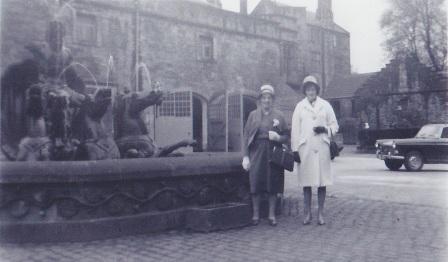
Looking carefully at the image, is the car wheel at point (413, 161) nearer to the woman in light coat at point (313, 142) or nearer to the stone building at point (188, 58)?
the stone building at point (188, 58)

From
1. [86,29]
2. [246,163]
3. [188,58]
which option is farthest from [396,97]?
[246,163]

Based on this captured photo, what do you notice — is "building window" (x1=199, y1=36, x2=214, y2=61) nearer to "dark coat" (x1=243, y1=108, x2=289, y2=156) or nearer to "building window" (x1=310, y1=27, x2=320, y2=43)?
"building window" (x1=310, y1=27, x2=320, y2=43)

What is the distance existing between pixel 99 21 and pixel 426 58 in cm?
2817

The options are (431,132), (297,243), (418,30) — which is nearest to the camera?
(297,243)

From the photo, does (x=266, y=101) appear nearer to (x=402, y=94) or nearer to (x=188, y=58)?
(x=188, y=58)

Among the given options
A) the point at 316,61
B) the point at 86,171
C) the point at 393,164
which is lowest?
the point at 393,164

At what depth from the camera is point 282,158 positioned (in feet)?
18.9

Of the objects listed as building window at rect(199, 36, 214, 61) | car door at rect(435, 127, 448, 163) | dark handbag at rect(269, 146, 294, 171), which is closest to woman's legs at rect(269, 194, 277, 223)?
dark handbag at rect(269, 146, 294, 171)

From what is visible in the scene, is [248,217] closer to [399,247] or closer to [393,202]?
[399,247]

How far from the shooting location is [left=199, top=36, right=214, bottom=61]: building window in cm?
2423

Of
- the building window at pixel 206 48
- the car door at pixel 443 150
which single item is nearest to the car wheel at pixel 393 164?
the car door at pixel 443 150

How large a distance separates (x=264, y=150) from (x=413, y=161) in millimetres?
10825

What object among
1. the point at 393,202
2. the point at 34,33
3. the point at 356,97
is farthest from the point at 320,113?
the point at 356,97

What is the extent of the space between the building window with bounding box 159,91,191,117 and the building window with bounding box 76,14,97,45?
3.85m
